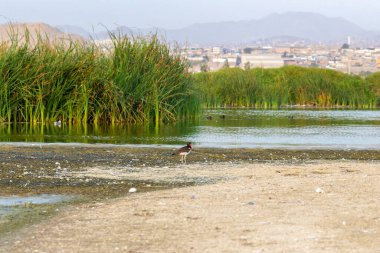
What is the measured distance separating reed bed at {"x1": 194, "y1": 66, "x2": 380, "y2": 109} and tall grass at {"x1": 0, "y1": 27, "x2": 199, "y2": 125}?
16.5 m

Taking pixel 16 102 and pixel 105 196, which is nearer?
pixel 105 196

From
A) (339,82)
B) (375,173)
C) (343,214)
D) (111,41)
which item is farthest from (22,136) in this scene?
(339,82)

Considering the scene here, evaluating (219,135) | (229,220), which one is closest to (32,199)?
(229,220)

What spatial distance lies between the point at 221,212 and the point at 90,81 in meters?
18.3

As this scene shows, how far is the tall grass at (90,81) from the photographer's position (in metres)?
26.8

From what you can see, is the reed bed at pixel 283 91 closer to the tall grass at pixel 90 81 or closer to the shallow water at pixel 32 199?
the tall grass at pixel 90 81

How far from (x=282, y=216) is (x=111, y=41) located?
20.9 metres

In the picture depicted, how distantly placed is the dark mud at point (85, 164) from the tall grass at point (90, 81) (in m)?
7.87

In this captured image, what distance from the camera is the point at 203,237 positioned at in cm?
820

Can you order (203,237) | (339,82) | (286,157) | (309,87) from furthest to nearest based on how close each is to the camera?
(339,82) → (309,87) → (286,157) → (203,237)

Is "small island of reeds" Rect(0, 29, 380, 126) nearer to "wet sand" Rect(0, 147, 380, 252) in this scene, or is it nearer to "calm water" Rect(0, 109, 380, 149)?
"calm water" Rect(0, 109, 380, 149)

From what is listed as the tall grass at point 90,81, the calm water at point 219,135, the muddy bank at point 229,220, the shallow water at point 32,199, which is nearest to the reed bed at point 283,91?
the tall grass at point 90,81

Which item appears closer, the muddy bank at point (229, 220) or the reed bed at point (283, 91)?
the muddy bank at point (229, 220)

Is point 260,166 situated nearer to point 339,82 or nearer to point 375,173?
point 375,173
